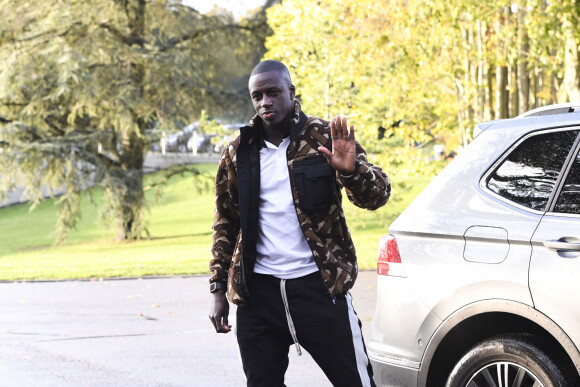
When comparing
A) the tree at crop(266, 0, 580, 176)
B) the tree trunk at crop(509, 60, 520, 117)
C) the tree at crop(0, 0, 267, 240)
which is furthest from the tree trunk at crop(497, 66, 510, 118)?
the tree at crop(0, 0, 267, 240)

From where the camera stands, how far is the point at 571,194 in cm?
475

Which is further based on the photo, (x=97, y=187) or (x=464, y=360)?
(x=97, y=187)

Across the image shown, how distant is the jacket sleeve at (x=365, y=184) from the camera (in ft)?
13.2

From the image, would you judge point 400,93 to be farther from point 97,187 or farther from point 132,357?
point 132,357

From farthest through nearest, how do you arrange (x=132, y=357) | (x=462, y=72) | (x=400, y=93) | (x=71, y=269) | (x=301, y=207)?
(x=400, y=93) < (x=462, y=72) < (x=71, y=269) < (x=132, y=357) < (x=301, y=207)

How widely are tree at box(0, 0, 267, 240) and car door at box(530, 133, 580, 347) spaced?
80.7 feet

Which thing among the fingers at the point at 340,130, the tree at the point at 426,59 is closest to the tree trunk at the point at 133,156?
the tree at the point at 426,59

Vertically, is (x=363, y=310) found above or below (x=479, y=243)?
below

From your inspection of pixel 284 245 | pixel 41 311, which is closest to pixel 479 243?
pixel 284 245

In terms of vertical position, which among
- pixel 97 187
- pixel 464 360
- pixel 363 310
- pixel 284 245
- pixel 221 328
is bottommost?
pixel 97 187

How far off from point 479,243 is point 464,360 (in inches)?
20.9

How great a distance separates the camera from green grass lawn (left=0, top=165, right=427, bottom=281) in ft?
60.0

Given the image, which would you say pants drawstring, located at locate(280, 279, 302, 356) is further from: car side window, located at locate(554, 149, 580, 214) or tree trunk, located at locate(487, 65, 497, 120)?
tree trunk, located at locate(487, 65, 497, 120)

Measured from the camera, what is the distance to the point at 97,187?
99.3ft
